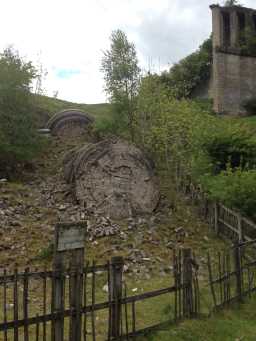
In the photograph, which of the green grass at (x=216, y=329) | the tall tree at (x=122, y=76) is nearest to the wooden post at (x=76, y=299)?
the green grass at (x=216, y=329)

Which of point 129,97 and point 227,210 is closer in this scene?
point 227,210

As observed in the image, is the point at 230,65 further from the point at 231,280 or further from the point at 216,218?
the point at 231,280

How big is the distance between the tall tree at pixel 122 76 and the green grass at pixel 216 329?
12.0m

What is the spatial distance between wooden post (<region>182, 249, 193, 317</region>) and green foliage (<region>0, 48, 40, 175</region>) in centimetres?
969

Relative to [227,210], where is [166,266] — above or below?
below

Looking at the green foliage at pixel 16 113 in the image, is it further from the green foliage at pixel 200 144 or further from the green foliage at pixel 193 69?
the green foliage at pixel 193 69

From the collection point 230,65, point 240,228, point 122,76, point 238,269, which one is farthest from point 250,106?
point 238,269

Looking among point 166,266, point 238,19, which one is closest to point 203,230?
point 166,266

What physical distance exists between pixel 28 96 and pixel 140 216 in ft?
23.6

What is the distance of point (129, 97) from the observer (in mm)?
18781

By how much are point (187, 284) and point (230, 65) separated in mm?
25606

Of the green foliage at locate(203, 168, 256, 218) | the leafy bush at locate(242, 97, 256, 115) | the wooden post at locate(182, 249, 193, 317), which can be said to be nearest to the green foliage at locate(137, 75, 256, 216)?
the green foliage at locate(203, 168, 256, 218)

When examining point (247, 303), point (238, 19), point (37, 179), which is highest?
point (238, 19)

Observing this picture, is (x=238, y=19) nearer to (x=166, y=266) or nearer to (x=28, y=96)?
(x=28, y=96)
